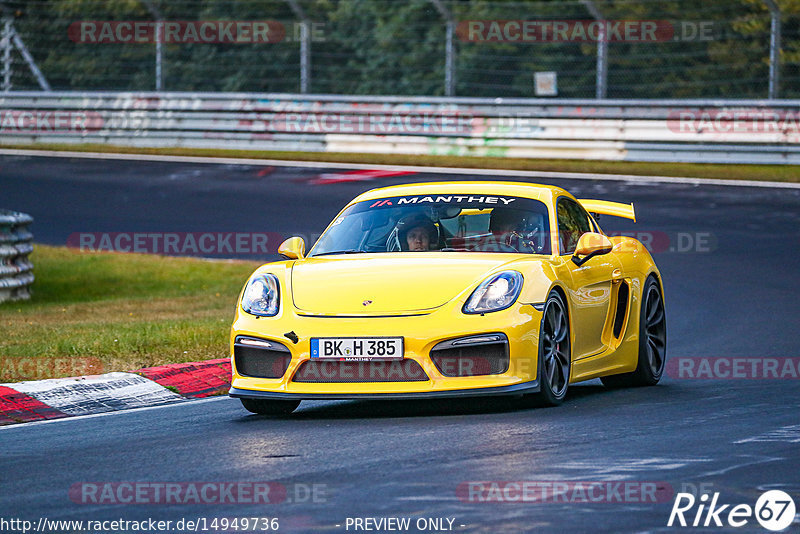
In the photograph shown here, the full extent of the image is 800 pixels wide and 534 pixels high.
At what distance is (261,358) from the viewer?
777 cm

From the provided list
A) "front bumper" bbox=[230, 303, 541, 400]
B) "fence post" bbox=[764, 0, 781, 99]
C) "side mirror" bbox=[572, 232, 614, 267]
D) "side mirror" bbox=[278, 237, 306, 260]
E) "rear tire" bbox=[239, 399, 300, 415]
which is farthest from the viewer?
"fence post" bbox=[764, 0, 781, 99]

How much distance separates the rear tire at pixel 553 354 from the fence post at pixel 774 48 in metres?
14.2

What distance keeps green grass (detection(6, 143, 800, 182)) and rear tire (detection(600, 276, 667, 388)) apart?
38.9 feet

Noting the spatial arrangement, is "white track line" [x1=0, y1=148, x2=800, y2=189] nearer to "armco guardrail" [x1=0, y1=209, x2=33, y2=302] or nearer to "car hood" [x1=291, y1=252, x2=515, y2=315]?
"armco guardrail" [x1=0, y1=209, x2=33, y2=302]

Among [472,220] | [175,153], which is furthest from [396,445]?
[175,153]

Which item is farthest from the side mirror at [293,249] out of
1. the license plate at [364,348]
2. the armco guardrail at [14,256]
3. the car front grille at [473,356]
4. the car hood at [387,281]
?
the armco guardrail at [14,256]

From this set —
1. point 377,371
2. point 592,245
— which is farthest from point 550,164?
point 377,371

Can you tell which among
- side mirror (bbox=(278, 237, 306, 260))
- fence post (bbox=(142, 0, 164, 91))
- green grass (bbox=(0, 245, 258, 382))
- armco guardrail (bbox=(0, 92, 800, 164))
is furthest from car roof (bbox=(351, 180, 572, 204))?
fence post (bbox=(142, 0, 164, 91))

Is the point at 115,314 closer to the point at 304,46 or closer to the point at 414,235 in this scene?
the point at 414,235

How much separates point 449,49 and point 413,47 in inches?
42.1

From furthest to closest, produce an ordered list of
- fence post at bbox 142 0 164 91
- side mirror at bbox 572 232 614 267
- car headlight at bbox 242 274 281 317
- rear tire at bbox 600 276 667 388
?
fence post at bbox 142 0 164 91 < rear tire at bbox 600 276 667 388 < side mirror at bbox 572 232 614 267 < car headlight at bbox 242 274 281 317

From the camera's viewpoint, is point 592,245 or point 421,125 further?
point 421,125

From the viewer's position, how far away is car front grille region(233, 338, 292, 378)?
7.66 metres

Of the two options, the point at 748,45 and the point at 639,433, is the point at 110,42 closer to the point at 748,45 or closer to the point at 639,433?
the point at 748,45
